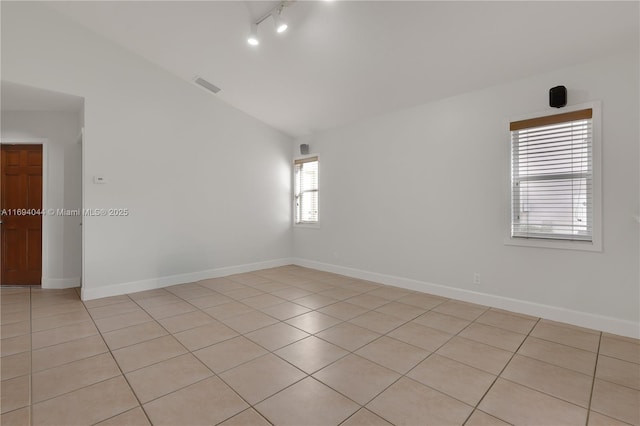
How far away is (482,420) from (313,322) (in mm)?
1751

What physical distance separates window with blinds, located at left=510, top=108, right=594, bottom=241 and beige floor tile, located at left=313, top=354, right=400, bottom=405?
236 centimetres

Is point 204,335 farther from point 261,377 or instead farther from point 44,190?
point 44,190

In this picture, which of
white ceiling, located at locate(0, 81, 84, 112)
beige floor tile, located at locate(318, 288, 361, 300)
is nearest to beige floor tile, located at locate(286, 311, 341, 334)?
beige floor tile, located at locate(318, 288, 361, 300)

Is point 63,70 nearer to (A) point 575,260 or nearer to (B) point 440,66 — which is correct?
(B) point 440,66

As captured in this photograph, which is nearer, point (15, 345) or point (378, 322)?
point (15, 345)

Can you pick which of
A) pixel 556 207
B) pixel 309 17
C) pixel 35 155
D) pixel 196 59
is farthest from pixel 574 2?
pixel 35 155

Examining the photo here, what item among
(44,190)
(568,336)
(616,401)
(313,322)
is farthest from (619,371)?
(44,190)

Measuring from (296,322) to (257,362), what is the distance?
0.85 meters

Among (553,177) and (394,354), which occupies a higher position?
(553,177)

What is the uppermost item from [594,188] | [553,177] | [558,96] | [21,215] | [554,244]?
[558,96]

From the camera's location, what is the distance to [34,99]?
3.89m

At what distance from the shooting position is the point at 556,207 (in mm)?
3143

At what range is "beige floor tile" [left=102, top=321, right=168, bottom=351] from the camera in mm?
2633

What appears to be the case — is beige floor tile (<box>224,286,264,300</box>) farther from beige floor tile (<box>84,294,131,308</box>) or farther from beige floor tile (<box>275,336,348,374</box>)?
beige floor tile (<box>275,336,348,374</box>)
